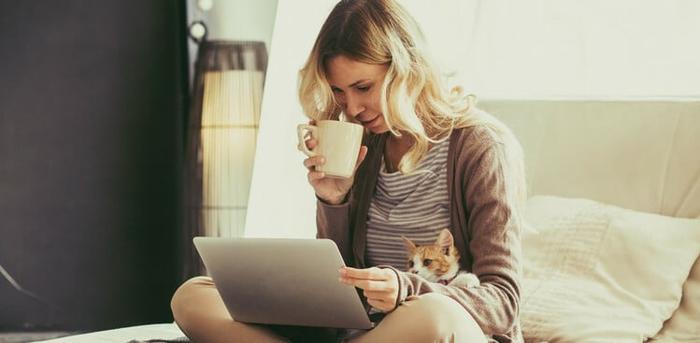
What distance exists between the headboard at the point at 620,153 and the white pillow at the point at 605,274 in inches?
2.5

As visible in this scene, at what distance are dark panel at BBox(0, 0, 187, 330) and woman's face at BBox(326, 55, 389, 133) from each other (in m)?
1.77

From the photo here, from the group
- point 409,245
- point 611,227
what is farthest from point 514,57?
point 409,245

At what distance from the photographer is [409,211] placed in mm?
1662

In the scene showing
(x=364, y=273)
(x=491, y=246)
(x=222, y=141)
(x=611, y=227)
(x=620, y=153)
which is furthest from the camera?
(x=222, y=141)

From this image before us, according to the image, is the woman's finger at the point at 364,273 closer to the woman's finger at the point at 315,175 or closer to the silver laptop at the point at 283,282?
the silver laptop at the point at 283,282

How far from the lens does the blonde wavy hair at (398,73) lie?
1.59 m

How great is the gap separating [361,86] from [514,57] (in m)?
1.05

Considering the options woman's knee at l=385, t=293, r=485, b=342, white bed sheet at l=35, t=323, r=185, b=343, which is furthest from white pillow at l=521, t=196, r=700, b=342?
white bed sheet at l=35, t=323, r=185, b=343

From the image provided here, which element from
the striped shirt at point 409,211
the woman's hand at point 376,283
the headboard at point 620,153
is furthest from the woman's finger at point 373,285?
the headboard at point 620,153

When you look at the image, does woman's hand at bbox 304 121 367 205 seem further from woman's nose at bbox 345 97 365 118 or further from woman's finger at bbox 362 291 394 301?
woman's finger at bbox 362 291 394 301

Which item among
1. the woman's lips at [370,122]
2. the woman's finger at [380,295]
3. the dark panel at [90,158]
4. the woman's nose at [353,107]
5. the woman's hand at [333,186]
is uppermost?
the woman's nose at [353,107]

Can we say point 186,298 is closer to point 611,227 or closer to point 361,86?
point 361,86

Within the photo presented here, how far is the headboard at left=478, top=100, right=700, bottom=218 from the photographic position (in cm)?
184

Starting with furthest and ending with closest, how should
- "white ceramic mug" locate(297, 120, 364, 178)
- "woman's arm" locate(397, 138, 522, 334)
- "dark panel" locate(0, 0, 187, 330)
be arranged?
"dark panel" locate(0, 0, 187, 330)
"white ceramic mug" locate(297, 120, 364, 178)
"woman's arm" locate(397, 138, 522, 334)
